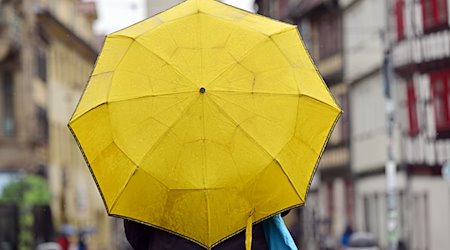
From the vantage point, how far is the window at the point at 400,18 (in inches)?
1762

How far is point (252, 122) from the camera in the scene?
22.5ft

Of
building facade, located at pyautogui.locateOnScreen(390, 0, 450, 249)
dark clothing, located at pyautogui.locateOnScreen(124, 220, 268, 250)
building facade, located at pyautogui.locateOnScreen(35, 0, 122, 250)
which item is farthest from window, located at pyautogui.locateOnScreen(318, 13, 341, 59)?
dark clothing, located at pyautogui.locateOnScreen(124, 220, 268, 250)

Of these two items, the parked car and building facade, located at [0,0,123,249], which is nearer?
the parked car

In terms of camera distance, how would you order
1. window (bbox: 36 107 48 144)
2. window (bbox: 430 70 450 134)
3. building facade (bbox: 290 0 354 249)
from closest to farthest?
1. window (bbox: 430 70 450 134)
2. building facade (bbox: 290 0 354 249)
3. window (bbox: 36 107 48 144)

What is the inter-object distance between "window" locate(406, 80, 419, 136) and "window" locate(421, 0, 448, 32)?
2.54 metres

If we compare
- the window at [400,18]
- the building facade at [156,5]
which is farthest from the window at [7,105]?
the building facade at [156,5]

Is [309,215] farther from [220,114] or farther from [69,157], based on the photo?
[220,114]

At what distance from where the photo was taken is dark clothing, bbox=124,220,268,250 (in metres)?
6.84

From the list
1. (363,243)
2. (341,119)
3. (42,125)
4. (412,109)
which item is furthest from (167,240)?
(42,125)

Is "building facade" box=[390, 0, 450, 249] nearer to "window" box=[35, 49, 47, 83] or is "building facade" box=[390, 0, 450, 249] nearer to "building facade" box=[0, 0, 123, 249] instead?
"building facade" box=[0, 0, 123, 249]

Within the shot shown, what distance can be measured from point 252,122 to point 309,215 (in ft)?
180

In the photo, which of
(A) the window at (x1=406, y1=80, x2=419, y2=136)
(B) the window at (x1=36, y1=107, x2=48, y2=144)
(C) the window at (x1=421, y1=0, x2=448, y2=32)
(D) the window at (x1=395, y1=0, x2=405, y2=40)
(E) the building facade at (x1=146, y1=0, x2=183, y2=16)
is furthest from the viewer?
(E) the building facade at (x1=146, y1=0, x2=183, y2=16)

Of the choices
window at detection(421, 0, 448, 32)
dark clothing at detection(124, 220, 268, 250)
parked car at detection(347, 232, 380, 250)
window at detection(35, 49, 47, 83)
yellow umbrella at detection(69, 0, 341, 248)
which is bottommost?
parked car at detection(347, 232, 380, 250)

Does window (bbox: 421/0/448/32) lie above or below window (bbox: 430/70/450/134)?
above
